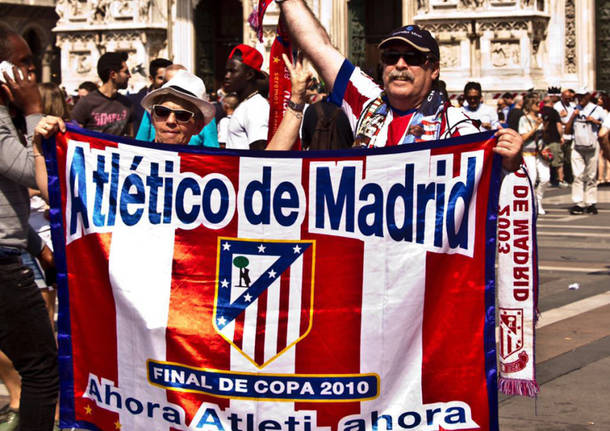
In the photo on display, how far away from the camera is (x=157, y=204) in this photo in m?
4.61

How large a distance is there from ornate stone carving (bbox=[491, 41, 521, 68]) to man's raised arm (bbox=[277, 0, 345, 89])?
22.7 meters

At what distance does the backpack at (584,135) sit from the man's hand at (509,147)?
14.3 metres

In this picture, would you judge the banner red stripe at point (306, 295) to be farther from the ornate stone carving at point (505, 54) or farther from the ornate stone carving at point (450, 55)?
the ornate stone carving at point (450, 55)

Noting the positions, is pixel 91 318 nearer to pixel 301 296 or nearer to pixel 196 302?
pixel 196 302

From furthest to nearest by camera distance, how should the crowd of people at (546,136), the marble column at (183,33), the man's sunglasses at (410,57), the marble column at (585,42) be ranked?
the marble column at (183,33)
the marble column at (585,42)
the crowd of people at (546,136)
the man's sunglasses at (410,57)

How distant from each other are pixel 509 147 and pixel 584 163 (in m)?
14.1

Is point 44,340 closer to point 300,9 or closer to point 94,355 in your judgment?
point 94,355

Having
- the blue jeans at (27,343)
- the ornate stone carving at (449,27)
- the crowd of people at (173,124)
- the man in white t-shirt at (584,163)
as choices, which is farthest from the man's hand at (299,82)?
the ornate stone carving at (449,27)

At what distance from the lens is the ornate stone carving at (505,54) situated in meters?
27.4

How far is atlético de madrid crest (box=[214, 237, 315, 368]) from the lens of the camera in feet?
14.3

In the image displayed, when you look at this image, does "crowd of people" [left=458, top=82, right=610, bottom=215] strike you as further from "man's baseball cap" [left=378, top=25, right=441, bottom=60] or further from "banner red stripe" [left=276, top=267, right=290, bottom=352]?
"banner red stripe" [left=276, top=267, right=290, bottom=352]

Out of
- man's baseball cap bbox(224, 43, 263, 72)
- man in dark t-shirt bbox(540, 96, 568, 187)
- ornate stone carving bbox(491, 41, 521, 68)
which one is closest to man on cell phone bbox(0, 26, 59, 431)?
man's baseball cap bbox(224, 43, 263, 72)

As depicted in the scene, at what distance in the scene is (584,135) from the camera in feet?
60.9

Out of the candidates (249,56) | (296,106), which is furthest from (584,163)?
(296,106)
